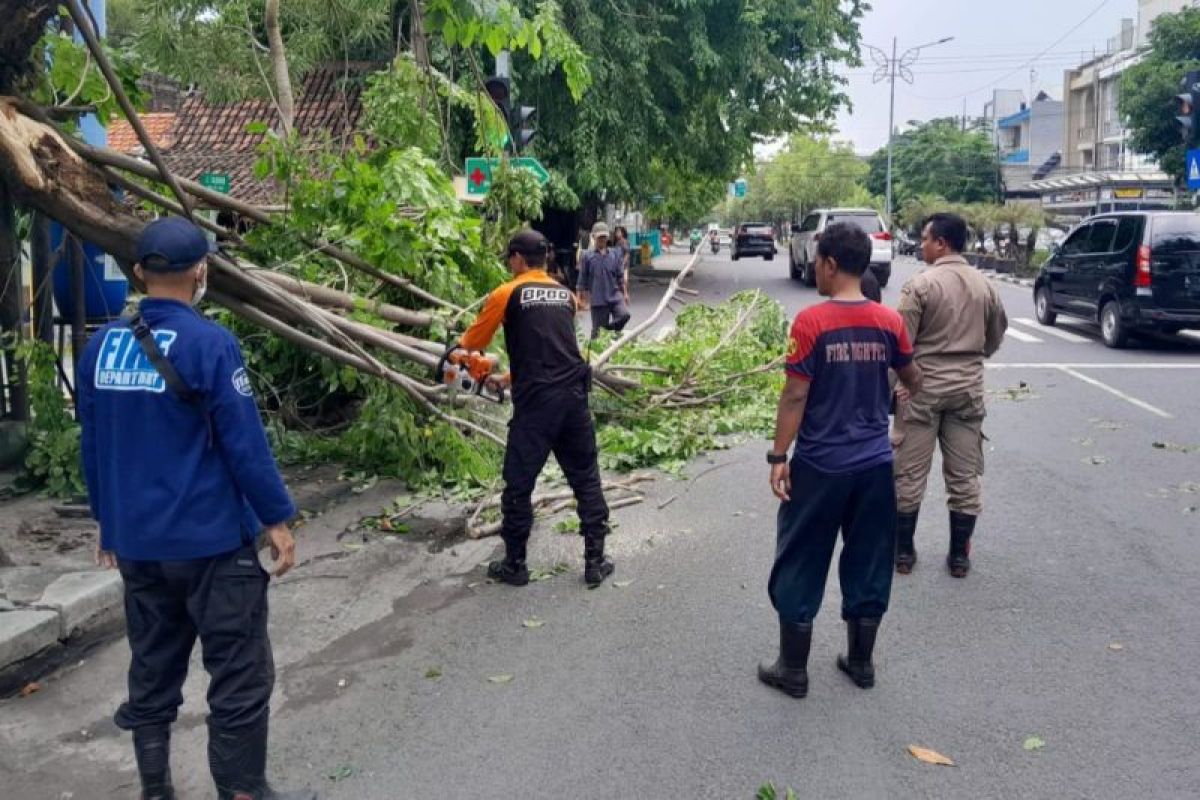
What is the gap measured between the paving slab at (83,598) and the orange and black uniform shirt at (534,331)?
86.2 inches

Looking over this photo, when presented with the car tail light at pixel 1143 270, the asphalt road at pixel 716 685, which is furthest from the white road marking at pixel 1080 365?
the asphalt road at pixel 716 685

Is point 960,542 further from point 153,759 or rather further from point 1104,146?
point 1104,146

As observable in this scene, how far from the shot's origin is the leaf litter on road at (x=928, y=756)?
418 cm

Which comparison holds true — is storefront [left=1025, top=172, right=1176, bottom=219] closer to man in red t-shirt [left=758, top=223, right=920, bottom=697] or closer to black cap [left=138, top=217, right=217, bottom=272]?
man in red t-shirt [left=758, top=223, right=920, bottom=697]

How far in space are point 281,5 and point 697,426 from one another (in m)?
5.57

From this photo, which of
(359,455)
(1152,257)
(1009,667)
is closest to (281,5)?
(359,455)

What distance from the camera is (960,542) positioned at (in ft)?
20.9

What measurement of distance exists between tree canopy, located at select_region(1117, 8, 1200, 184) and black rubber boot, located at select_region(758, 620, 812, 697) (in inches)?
→ 1332

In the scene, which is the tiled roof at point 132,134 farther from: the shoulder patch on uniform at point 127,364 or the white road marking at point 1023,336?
the shoulder patch on uniform at point 127,364

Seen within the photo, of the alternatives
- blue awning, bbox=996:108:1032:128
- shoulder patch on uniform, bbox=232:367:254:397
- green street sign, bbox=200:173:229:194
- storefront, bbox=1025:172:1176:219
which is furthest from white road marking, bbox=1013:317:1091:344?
blue awning, bbox=996:108:1032:128

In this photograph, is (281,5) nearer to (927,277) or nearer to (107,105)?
(107,105)

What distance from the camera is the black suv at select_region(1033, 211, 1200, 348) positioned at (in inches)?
599

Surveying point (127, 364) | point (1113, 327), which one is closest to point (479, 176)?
point (127, 364)

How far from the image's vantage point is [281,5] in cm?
1107
